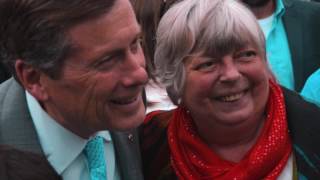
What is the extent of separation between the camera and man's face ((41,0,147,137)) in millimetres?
1729

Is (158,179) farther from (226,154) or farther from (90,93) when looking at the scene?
(90,93)

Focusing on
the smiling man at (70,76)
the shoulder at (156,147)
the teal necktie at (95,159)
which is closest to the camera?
the smiling man at (70,76)

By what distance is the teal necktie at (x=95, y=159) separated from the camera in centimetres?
197

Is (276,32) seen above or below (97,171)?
below

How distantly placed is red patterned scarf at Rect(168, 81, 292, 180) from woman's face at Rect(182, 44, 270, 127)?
66 millimetres

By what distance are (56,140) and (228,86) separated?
621 mm

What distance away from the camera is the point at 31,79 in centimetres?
185

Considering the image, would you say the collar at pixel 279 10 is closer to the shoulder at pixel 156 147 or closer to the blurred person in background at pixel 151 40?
the blurred person in background at pixel 151 40

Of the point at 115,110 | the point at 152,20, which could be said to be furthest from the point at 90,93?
the point at 152,20

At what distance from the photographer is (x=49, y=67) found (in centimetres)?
179

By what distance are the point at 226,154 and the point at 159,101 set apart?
44 cm

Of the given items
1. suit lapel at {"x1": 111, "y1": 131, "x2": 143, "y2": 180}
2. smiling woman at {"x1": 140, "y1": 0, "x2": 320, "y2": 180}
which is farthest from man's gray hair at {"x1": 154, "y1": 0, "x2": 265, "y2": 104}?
suit lapel at {"x1": 111, "y1": 131, "x2": 143, "y2": 180}

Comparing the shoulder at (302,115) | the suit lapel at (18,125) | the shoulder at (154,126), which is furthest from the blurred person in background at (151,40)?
the suit lapel at (18,125)

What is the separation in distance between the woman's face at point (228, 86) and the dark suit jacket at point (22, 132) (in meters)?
0.29
